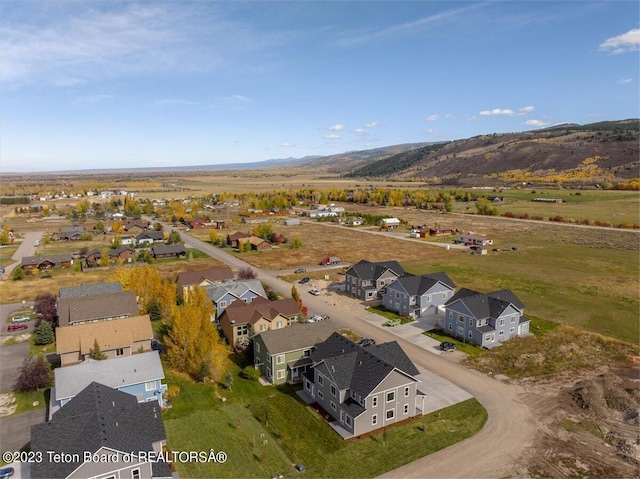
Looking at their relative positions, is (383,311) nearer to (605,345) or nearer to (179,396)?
(605,345)

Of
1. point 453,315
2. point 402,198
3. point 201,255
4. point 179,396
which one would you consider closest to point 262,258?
point 201,255

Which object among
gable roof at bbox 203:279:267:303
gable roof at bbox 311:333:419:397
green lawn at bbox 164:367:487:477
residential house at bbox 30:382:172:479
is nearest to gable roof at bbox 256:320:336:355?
gable roof at bbox 311:333:419:397

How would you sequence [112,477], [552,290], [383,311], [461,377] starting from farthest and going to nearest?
[552,290], [383,311], [461,377], [112,477]

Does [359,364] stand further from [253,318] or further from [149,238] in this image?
[149,238]

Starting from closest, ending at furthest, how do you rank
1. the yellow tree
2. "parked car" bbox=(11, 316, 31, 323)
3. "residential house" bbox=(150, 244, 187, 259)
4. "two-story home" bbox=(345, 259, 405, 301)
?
1. the yellow tree
2. "parked car" bbox=(11, 316, 31, 323)
3. "two-story home" bbox=(345, 259, 405, 301)
4. "residential house" bbox=(150, 244, 187, 259)

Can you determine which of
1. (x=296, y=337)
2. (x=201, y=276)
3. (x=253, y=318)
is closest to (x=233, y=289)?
(x=253, y=318)

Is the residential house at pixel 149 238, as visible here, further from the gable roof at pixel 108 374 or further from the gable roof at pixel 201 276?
the gable roof at pixel 108 374

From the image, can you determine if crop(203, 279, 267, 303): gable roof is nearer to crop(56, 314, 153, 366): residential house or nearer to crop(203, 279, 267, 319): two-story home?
crop(203, 279, 267, 319): two-story home
